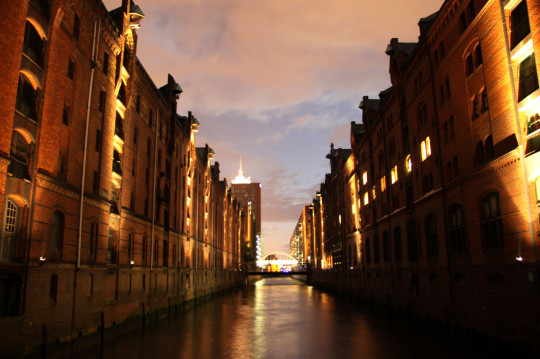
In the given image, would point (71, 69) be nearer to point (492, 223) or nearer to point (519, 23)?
point (519, 23)

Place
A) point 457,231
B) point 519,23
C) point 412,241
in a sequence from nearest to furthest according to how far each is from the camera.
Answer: point 519,23
point 457,231
point 412,241

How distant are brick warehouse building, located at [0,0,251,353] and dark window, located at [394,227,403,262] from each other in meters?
22.3

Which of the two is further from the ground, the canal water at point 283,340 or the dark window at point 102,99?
the dark window at point 102,99

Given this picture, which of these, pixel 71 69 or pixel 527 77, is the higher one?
pixel 71 69

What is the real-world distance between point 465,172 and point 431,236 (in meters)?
7.59

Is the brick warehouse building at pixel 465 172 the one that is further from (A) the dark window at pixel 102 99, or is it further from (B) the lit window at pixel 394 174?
(A) the dark window at pixel 102 99

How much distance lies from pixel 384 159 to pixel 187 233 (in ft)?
84.3

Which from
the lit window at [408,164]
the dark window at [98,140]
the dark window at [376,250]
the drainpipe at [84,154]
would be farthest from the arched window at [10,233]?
the dark window at [376,250]

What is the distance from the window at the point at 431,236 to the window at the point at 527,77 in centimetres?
1280

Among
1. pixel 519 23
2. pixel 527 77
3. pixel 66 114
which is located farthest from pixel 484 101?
pixel 66 114

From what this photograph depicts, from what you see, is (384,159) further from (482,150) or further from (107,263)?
(107,263)

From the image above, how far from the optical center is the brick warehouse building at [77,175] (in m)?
17.7

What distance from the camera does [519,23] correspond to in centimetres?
1894

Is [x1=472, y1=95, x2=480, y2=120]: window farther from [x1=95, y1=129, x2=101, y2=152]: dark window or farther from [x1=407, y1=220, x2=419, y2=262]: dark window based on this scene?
[x1=95, y1=129, x2=101, y2=152]: dark window
